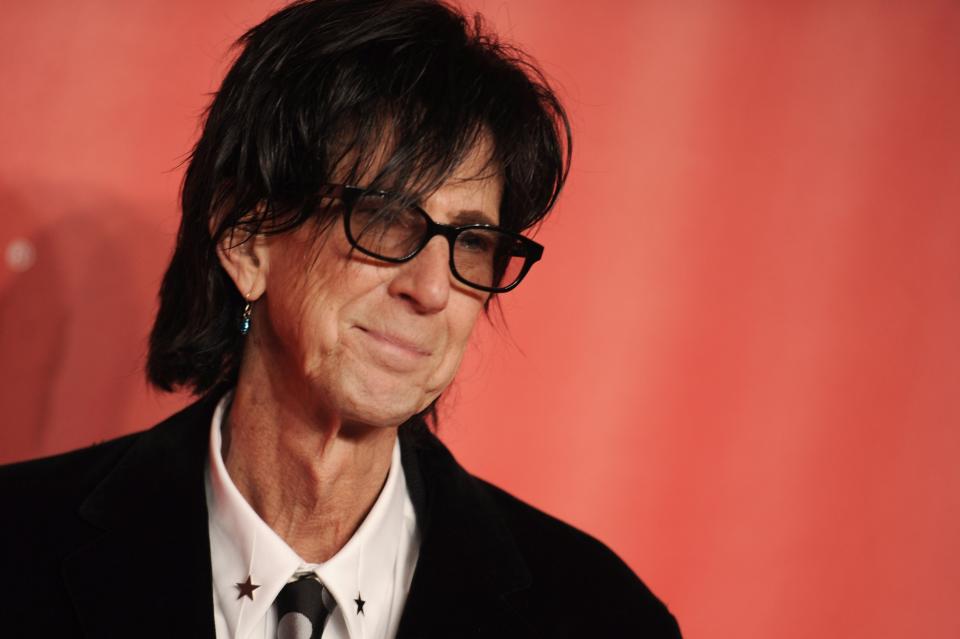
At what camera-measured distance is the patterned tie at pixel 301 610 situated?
5.36 ft

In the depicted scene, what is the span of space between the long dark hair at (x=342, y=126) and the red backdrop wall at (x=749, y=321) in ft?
2.50

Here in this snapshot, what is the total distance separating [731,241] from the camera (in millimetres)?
2623

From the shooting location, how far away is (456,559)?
5.97 ft

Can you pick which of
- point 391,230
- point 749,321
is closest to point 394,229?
point 391,230

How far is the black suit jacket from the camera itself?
1.60m

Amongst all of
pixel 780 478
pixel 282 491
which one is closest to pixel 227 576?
pixel 282 491

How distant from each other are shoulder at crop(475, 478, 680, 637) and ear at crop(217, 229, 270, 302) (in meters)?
0.60

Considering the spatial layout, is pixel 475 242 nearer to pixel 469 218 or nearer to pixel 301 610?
pixel 469 218

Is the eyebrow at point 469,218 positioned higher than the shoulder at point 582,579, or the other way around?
the eyebrow at point 469,218

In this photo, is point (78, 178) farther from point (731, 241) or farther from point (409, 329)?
point (731, 241)

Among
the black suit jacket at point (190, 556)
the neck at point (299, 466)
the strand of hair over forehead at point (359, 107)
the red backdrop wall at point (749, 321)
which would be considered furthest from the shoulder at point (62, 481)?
the red backdrop wall at point (749, 321)

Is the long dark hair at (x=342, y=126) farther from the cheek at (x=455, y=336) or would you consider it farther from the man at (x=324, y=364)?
the cheek at (x=455, y=336)

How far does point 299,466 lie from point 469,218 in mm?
493

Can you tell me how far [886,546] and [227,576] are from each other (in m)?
1.73
